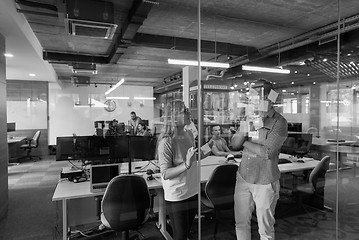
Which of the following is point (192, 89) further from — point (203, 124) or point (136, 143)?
point (136, 143)

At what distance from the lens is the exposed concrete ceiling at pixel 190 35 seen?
12.1 ft

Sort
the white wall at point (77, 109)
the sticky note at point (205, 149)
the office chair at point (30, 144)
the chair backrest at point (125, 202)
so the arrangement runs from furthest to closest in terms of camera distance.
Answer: the office chair at point (30, 144) → the white wall at point (77, 109) → the sticky note at point (205, 149) → the chair backrest at point (125, 202)

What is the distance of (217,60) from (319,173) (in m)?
3.00

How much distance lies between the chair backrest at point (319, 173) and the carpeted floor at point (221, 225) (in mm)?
172

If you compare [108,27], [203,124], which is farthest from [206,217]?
[108,27]

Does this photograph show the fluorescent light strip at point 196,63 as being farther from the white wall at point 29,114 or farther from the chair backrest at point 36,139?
the chair backrest at point 36,139

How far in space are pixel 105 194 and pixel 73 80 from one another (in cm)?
606

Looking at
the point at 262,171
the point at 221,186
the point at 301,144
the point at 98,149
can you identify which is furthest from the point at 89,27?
the point at 301,144

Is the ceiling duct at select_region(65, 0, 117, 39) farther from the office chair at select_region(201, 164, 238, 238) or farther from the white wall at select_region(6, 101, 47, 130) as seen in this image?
the white wall at select_region(6, 101, 47, 130)

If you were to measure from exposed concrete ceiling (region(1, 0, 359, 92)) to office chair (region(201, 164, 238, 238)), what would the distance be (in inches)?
59.9

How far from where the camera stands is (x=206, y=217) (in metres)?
3.16

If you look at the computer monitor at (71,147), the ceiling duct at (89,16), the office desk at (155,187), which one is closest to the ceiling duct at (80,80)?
the ceiling duct at (89,16)

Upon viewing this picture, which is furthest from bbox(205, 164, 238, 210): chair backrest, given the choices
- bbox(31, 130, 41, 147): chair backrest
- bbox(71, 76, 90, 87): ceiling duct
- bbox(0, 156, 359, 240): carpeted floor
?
bbox(31, 130, 41, 147): chair backrest

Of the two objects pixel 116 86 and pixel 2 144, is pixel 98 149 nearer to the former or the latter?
pixel 2 144
